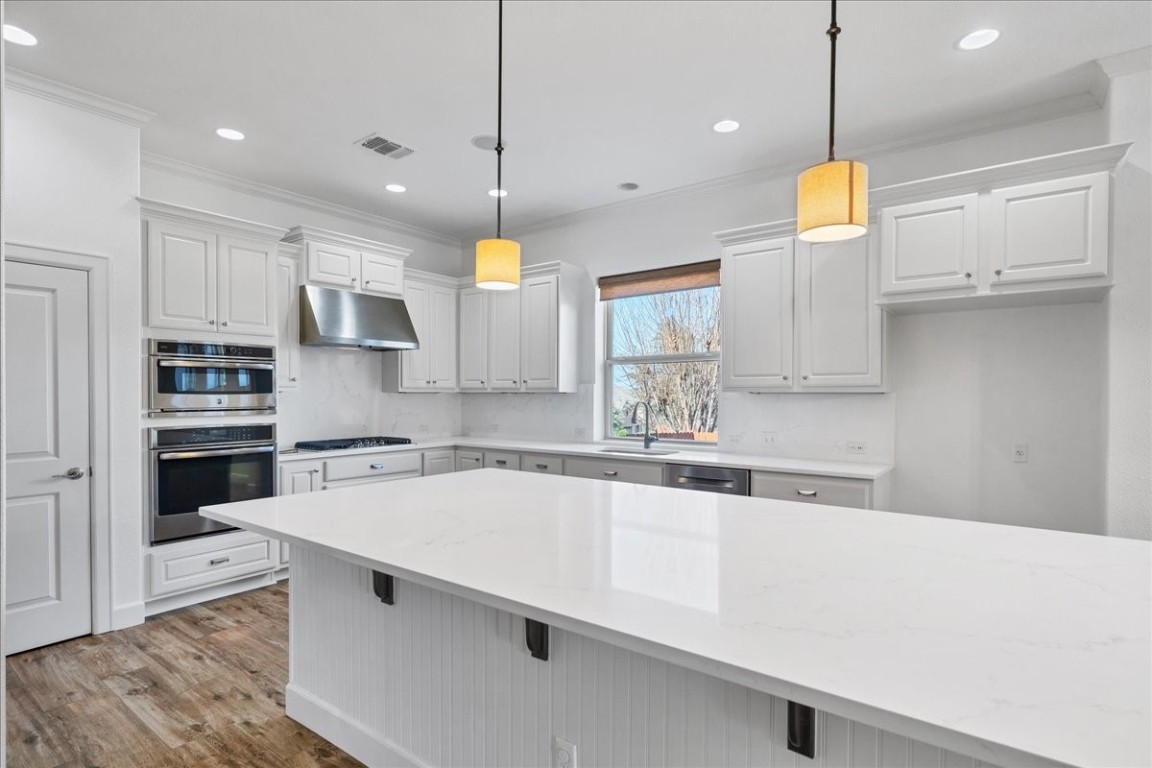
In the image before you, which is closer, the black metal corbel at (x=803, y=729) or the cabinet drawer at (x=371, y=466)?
the black metal corbel at (x=803, y=729)

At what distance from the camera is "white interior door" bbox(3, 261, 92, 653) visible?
119 inches

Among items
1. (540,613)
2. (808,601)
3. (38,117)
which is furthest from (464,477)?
(38,117)

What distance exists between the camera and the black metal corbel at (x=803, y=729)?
1252 millimetres

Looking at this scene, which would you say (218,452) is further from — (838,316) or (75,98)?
(838,316)

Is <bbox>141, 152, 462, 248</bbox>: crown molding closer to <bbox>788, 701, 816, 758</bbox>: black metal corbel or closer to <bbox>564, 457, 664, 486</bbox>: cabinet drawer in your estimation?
<bbox>564, 457, 664, 486</bbox>: cabinet drawer

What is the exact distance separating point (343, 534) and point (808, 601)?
50.3 inches

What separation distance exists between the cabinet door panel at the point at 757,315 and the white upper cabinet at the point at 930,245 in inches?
22.4

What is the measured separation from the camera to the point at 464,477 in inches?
112

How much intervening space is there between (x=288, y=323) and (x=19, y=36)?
2038 mm

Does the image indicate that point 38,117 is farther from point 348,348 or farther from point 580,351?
point 580,351

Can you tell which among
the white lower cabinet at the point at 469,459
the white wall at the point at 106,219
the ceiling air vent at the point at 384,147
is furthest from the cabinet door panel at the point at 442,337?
the white wall at the point at 106,219

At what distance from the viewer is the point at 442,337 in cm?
551

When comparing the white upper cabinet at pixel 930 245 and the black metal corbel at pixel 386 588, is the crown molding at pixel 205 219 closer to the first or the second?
the black metal corbel at pixel 386 588

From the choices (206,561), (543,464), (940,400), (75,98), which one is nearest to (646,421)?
(543,464)
